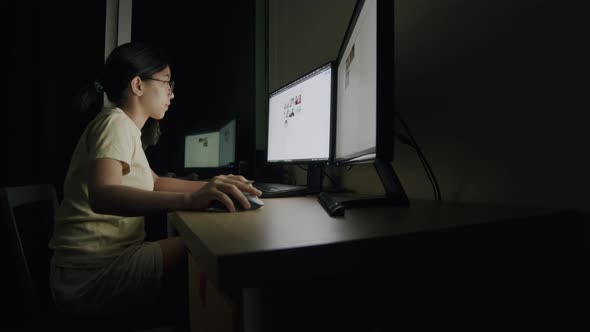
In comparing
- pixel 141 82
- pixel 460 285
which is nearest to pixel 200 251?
pixel 460 285

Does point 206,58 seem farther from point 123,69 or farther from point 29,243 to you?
point 29,243

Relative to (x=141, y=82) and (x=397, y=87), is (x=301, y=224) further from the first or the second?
(x=141, y=82)

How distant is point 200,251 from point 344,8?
4.36ft

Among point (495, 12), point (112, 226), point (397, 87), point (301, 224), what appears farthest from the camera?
point (397, 87)

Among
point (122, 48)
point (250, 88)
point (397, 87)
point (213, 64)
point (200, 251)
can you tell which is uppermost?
point (213, 64)

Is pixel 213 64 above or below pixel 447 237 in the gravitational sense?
above

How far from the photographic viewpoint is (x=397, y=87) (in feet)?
3.61

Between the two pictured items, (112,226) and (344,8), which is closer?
(112,226)

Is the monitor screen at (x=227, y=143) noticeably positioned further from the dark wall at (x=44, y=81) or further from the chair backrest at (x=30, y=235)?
the chair backrest at (x=30, y=235)

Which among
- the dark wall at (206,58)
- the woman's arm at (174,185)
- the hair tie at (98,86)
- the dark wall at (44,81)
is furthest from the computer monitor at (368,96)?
the dark wall at (44,81)

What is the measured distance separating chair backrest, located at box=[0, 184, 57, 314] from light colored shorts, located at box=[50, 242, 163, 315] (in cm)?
5

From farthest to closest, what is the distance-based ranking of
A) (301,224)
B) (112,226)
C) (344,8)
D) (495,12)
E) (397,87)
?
(344,8) < (397,87) < (112,226) < (495,12) < (301,224)

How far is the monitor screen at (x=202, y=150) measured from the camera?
2.46m

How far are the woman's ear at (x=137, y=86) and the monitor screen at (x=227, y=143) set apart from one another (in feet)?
3.13
